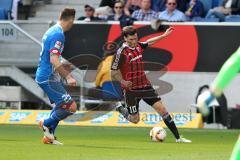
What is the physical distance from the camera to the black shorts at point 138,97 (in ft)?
55.7

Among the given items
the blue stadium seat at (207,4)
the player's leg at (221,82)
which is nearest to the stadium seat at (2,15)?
the blue stadium seat at (207,4)

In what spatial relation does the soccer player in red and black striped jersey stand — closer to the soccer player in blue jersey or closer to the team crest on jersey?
the soccer player in blue jersey

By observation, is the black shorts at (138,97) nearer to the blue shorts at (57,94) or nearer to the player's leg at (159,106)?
the player's leg at (159,106)

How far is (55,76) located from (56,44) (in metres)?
0.84

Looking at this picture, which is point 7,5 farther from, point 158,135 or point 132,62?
point 158,135

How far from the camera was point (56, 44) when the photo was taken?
15.2 meters

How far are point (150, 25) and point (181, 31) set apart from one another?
87 centimetres

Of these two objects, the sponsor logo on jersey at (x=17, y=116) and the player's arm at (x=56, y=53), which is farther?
the sponsor logo on jersey at (x=17, y=116)

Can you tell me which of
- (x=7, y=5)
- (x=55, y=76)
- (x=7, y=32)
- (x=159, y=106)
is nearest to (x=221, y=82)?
(x=55, y=76)

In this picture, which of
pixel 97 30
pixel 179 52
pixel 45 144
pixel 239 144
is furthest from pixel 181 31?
pixel 239 144

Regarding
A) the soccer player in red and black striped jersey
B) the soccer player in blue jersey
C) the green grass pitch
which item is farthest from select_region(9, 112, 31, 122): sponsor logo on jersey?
the soccer player in blue jersey

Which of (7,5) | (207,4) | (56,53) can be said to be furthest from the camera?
(7,5)

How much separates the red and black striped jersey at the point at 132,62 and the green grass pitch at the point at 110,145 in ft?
3.91

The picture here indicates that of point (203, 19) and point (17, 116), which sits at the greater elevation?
point (203, 19)
